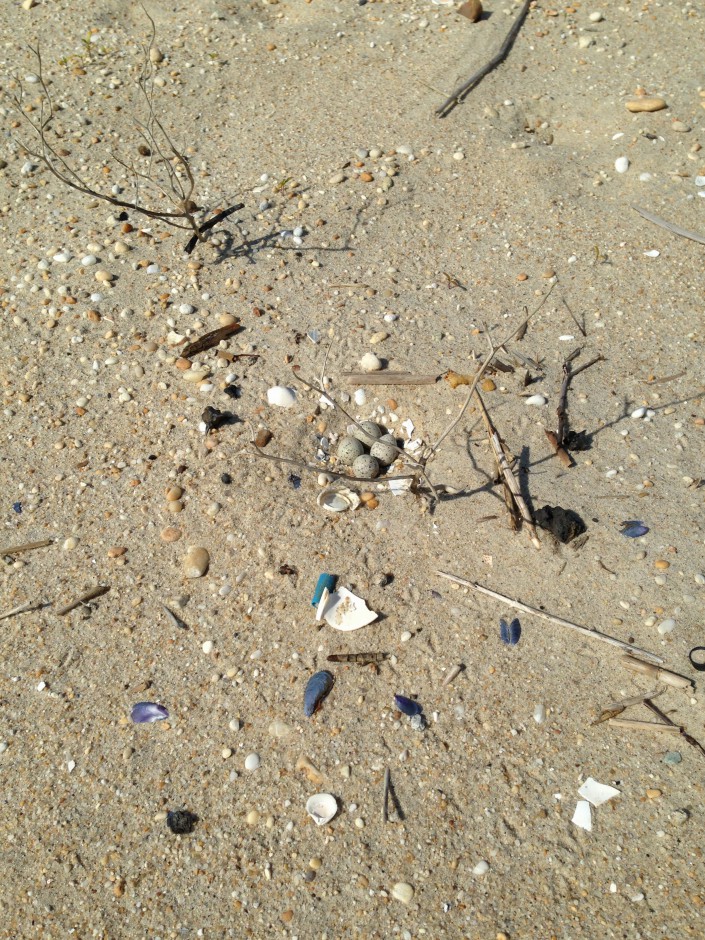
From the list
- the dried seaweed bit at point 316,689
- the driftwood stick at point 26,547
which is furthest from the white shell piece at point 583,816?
the driftwood stick at point 26,547

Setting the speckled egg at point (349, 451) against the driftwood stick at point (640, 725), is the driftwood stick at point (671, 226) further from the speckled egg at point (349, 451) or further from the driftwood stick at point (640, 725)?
the driftwood stick at point (640, 725)

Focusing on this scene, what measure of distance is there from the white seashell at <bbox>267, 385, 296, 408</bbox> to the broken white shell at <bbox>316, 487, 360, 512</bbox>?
0.43 meters

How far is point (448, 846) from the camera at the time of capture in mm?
1882

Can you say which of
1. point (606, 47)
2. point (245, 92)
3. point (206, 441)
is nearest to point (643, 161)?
point (606, 47)

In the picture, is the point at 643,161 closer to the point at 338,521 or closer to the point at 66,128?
the point at 338,521

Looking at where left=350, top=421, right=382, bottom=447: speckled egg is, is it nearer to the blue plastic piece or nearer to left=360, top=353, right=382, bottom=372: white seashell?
left=360, top=353, right=382, bottom=372: white seashell

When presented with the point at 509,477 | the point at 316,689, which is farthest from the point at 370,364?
the point at 316,689

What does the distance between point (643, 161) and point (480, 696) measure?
9.50ft

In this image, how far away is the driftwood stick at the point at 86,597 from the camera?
232cm

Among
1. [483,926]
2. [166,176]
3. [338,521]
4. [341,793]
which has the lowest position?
[483,926]

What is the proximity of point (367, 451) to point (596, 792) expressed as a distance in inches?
53.1

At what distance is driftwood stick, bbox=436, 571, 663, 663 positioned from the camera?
2.15m

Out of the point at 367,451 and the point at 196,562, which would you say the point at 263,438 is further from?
the point at 196,562

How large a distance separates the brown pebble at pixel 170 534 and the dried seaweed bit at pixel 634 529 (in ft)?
5.26
